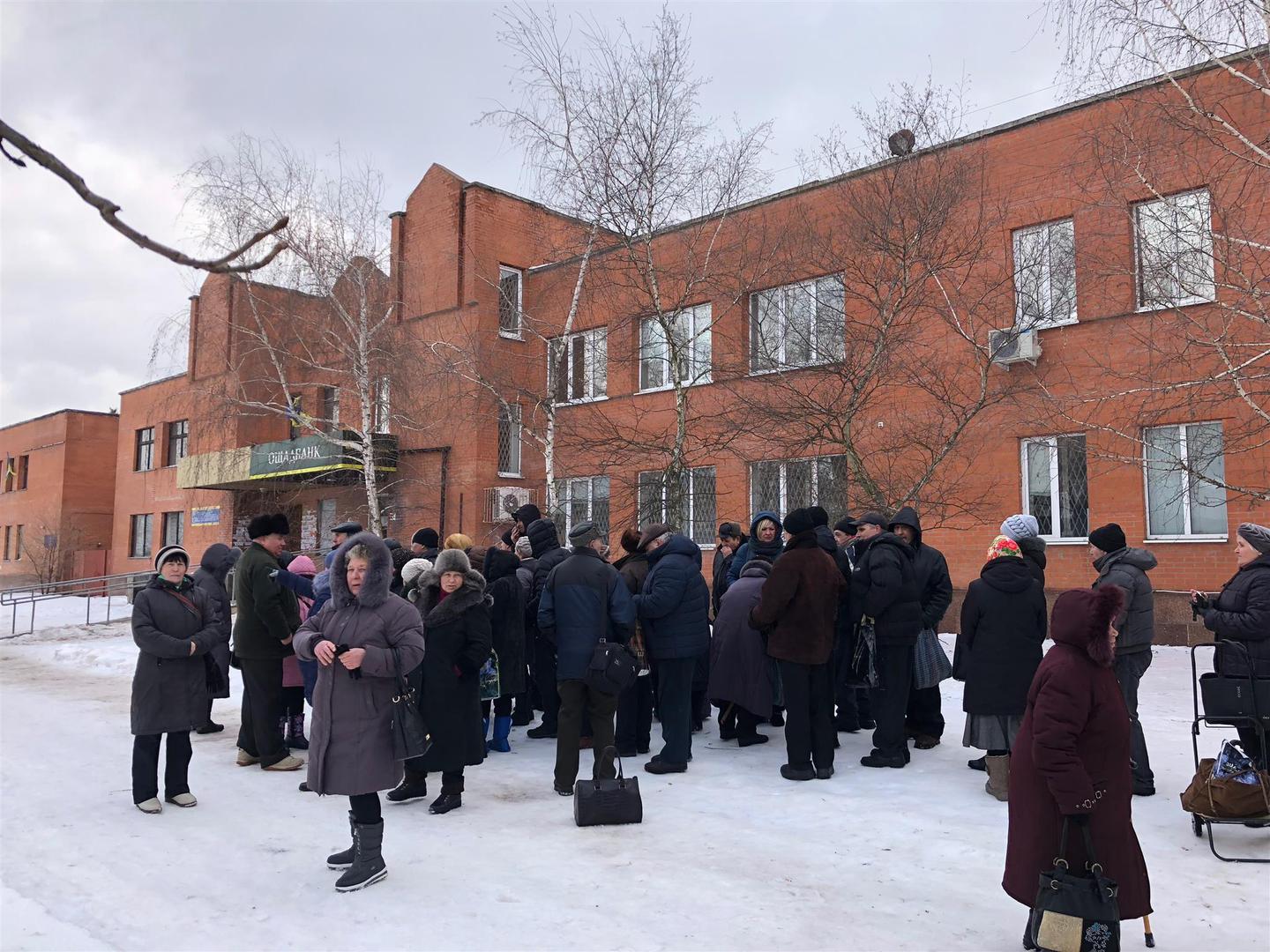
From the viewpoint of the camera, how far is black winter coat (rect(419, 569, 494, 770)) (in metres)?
6.29

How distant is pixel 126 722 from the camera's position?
972 cm

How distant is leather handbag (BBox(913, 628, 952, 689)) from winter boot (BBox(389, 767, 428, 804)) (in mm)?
4040

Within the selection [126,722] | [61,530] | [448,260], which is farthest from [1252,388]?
[61,530]

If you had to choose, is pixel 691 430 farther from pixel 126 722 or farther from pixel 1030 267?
pixel 126 722

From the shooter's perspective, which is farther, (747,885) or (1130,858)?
(747,885)

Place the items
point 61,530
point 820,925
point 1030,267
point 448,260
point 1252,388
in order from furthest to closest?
1. point 61,530
2. point 448,260
3. point 1030,267
4. point 1252,388
5. point 820,925

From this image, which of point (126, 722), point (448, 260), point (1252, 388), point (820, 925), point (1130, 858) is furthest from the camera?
point (448, 260)

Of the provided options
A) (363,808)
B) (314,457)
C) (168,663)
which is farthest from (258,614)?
(314,457)

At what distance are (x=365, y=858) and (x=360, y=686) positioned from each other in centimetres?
92

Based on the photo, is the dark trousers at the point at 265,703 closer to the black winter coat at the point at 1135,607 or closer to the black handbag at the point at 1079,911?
the black handbag at the point at 1079,911

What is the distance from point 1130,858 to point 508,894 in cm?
294

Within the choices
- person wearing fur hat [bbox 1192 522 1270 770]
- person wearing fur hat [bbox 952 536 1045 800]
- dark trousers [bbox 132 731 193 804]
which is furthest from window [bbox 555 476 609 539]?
person wearing fur hat [bbox 1192 522 1270 770]

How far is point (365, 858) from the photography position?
4.88 metres

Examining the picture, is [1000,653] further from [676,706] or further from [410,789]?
[410,789]
